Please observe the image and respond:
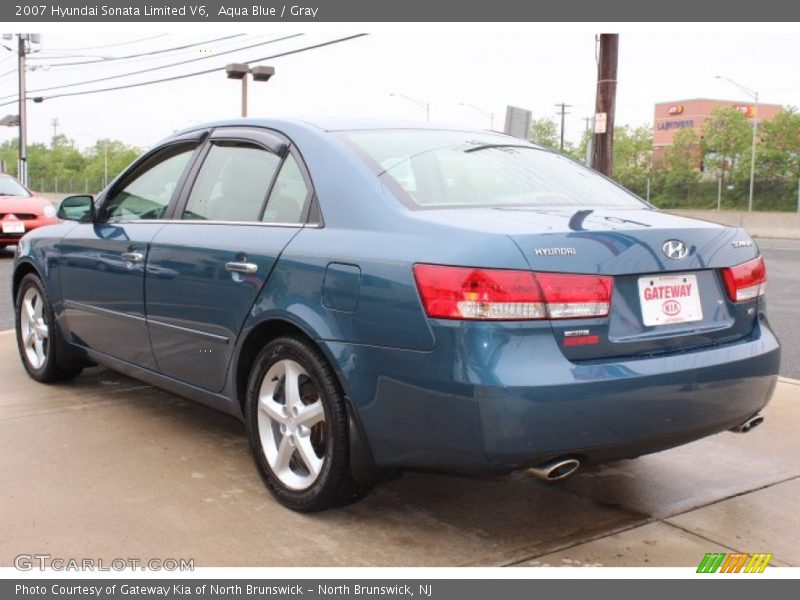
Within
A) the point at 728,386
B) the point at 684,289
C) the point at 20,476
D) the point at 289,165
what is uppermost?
the point at 289,165

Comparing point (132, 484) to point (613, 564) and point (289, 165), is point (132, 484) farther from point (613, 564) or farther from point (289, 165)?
point (613, 564)

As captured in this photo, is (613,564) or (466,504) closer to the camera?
(613,564)

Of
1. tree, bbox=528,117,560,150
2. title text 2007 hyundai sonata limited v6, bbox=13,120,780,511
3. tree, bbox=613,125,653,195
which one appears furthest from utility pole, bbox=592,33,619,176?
tree, bbox=528,117,560,150

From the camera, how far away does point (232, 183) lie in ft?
13.3

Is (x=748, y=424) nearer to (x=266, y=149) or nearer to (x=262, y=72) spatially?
(x=266, y=149)

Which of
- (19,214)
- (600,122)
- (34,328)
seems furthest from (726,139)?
(34,328)

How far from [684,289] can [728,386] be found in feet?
1.26

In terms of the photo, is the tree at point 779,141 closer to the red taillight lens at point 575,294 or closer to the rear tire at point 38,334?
the rear tire at point 38,334

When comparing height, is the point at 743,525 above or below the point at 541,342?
below

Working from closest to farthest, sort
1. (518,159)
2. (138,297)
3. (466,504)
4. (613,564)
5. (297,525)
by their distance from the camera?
1. (613,564)
2. (297,525)
3. (466,504)
4. (518,159)
5. (138,297)

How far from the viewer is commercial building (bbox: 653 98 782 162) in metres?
104

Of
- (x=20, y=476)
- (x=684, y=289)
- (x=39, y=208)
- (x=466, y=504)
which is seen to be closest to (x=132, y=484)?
(x=20, y=476)

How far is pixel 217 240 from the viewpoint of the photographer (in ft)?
12.7

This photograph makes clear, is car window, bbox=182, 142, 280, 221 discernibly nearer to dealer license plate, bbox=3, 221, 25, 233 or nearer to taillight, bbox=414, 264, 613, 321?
taillight, bbox=414, 264, 613, 321
